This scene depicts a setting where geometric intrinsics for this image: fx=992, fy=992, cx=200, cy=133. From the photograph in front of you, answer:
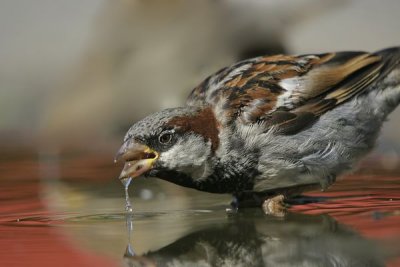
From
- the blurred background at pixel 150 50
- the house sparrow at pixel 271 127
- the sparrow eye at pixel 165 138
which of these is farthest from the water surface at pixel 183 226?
the blurred background at pixel 150 50

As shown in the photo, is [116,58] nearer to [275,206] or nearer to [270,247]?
[275,206]

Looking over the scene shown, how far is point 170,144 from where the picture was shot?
5.25 metres

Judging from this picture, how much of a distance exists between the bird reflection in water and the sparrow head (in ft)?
1.63

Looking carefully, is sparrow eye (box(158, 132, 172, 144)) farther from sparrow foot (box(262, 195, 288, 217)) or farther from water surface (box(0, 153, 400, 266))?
sparrow foot (box(262, 195, 288, 217))

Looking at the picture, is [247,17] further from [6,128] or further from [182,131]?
[182,131]

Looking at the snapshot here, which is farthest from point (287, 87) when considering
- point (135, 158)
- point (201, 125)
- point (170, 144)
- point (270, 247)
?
point (270, 247)

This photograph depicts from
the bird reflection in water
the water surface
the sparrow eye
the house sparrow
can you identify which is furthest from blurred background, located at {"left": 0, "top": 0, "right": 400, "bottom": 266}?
the bird reflection in water

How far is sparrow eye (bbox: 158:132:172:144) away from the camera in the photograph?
Result: 5215 mm

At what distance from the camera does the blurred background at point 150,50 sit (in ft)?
32.3

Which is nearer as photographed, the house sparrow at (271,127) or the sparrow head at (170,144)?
the sparrow head at (170,144)

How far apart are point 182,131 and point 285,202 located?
78 centimetres

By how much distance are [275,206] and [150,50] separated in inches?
201

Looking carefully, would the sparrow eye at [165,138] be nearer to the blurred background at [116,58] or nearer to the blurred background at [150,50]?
the blurred background at [116,58]

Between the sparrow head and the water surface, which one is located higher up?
the sparrow head
